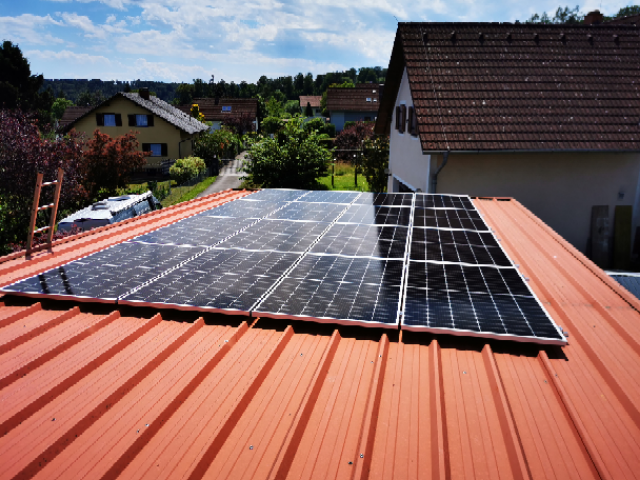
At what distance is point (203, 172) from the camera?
131 feet

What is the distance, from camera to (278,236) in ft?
23.9

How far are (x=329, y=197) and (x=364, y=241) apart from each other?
14.0ft

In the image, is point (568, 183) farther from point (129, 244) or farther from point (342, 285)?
point (129, 244)

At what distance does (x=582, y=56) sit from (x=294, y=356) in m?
18.6

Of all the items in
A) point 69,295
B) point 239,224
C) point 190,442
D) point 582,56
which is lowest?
point 190,442

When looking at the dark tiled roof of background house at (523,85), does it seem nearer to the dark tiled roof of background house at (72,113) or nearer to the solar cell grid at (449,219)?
the solar cell grid at (449,219)

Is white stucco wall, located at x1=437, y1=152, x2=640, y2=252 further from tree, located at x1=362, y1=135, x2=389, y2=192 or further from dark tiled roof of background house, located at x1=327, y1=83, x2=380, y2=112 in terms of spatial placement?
dark tiled roof of background house, located at x1=327, y1=83, x2=380, y2=112

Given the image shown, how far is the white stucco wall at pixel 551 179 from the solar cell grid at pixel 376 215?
6908 mm

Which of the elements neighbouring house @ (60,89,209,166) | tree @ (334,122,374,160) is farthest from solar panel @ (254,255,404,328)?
neighbouring house @ (60,89,209,166)

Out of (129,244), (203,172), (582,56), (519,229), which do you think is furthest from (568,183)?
(203,172)

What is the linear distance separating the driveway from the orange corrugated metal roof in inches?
1128

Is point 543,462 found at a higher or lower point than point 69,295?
lower

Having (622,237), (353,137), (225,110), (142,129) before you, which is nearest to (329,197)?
(622,237)

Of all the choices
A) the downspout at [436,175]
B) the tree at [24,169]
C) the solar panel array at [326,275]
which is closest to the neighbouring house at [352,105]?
the tree at [24,169]
